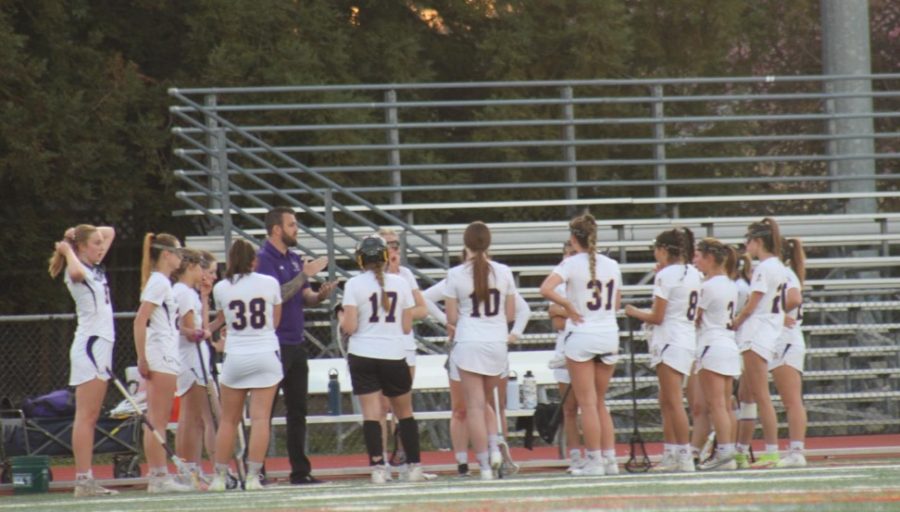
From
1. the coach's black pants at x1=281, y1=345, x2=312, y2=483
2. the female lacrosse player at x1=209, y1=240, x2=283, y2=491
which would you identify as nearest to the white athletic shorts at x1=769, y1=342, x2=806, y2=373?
the coach's black pants at x1=281, y1=345, x2=312, y2=483

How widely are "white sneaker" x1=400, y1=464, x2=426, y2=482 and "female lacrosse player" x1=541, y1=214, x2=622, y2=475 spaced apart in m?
1.21

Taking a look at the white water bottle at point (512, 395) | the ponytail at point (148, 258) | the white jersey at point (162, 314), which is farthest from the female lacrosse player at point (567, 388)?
the ponytail at point (148, 258)

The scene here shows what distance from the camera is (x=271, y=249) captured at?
1388 cm

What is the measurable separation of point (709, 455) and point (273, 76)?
817cm

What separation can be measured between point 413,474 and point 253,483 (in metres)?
1.18

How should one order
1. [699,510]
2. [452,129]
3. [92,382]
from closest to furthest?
[699,510] → [92,382] → [452,129]

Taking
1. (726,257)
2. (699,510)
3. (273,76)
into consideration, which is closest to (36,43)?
(273,76)

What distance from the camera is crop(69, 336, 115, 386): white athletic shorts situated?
44.6 ft

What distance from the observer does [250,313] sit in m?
12.9

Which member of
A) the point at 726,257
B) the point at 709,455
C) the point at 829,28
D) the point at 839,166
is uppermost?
the point at 829,28

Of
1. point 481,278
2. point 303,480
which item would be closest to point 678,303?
point 481,278

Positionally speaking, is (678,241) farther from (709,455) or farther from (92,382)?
(92,382)

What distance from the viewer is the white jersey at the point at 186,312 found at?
45.2 ft

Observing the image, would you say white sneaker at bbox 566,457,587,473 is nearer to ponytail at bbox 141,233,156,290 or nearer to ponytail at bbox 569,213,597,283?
ponytail at bbox 569,213,597,283
